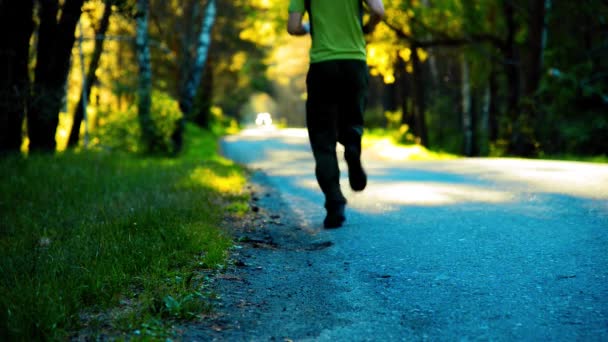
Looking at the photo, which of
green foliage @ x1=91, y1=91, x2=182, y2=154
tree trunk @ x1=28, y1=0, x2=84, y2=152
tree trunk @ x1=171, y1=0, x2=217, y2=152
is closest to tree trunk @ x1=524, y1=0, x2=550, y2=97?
tree trunk @ x1=171, y1=0, x2=217, y2=152

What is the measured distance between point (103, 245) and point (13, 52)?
6856 millimetres

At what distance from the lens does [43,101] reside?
11.0m

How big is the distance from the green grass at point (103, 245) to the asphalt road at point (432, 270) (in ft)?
1.03

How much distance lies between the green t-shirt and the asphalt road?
1470 mm

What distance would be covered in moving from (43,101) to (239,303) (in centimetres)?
855

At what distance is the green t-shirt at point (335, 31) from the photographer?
5617mm

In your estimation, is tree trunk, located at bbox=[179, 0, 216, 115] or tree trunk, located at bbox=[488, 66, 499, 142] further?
tree trunk, located at bbox=[488, 66, 499, 142]

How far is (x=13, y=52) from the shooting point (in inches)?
405

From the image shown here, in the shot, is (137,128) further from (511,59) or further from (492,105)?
(492,105)

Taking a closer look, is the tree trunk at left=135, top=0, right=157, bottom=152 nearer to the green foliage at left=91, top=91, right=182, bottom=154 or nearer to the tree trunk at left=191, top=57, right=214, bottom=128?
the green foliage at left=91, top=91, right=182, bottom=154

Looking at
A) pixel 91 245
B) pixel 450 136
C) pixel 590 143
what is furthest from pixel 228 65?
pixel 91 245

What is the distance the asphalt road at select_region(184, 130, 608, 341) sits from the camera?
315 cm

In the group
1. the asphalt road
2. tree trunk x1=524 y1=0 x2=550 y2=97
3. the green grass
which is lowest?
the asphalt road

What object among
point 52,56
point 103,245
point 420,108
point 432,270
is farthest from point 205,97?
point 432,270
